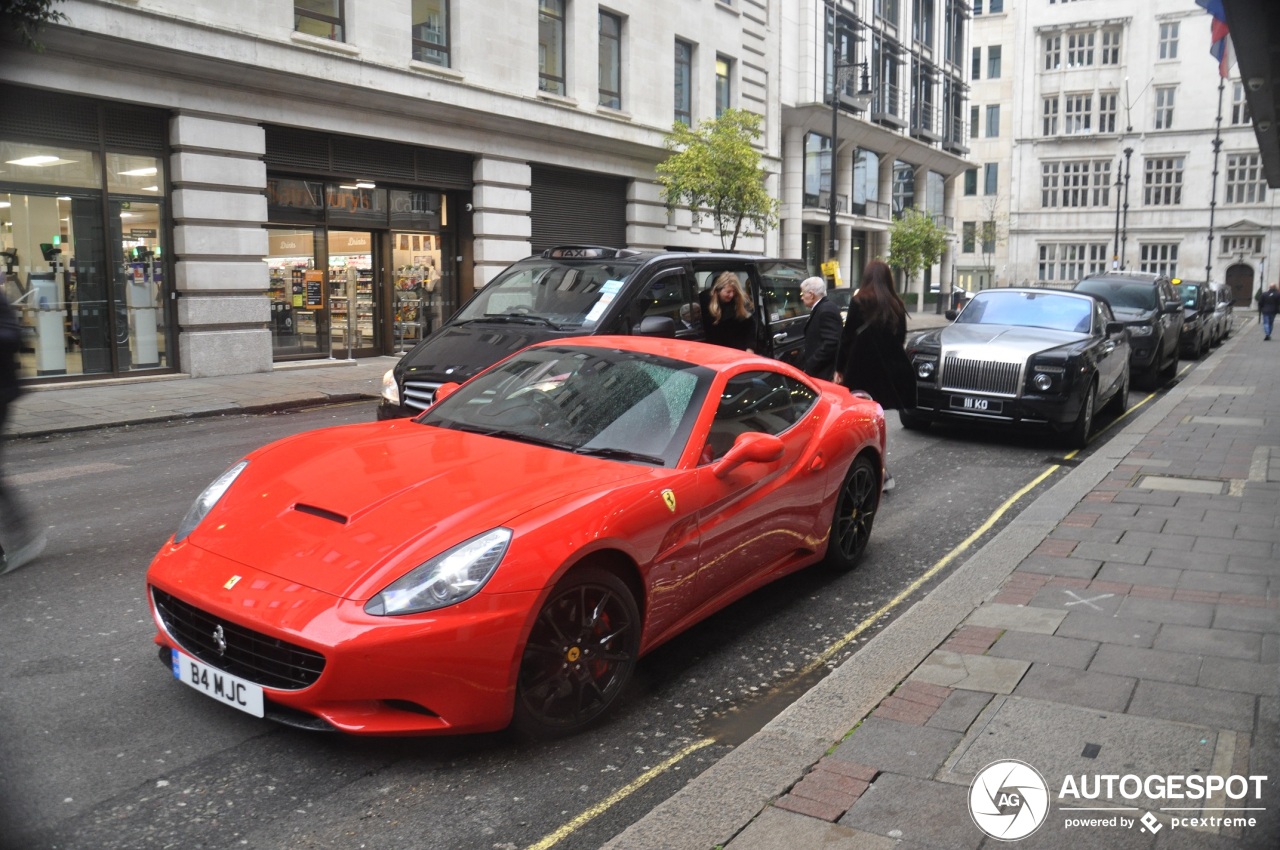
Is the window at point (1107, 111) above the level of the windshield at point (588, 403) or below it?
above

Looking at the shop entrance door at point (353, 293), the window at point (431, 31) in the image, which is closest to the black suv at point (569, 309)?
the shop entrance door at point (353, 293)

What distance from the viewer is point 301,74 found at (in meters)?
17.6

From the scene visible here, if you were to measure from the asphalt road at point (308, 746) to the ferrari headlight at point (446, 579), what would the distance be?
0.62 meters

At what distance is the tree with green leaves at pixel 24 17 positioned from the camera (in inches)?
448

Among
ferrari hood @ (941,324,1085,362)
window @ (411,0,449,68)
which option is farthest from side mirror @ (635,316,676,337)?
window @ (411,0,449,68)

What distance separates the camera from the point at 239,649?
3.53 meters

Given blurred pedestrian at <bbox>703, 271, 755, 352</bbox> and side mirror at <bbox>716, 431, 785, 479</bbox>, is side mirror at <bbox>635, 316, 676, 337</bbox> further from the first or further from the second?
side mirror at <bbox>716, 431, 785, 479</bbox>

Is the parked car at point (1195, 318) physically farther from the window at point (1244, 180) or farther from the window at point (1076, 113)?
the window at point (1076, 113)

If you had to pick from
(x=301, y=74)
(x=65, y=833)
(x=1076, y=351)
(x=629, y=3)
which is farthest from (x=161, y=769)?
(x=629, y=3)

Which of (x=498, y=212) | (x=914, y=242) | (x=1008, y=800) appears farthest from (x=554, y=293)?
(x=914, y=242)

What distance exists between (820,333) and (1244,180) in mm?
73063

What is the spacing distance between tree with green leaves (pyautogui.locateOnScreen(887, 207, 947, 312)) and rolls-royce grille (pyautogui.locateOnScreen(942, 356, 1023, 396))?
33.7m

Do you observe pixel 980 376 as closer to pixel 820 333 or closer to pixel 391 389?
pixel 820 333

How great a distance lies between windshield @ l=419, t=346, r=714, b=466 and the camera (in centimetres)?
466
